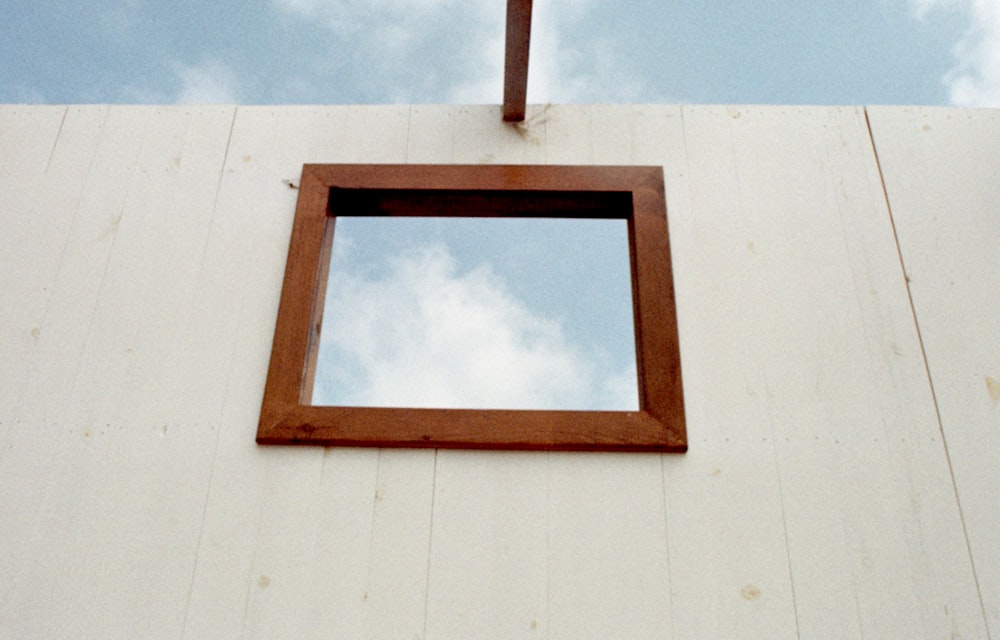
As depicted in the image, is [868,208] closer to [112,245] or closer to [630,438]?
[630,438]

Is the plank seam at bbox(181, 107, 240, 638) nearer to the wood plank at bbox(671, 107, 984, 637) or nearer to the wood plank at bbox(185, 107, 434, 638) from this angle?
the wood plank at bbox(185, 107, 434, 638)

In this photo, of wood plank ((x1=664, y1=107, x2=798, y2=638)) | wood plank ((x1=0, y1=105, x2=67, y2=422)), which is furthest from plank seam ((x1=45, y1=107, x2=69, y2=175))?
wood plank ((x1=664, y1=107, x2=798, y2=638))

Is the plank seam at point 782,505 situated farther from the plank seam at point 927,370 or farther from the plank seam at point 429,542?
the plank seam at point 429,542

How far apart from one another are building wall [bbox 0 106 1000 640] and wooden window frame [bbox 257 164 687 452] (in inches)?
1.9

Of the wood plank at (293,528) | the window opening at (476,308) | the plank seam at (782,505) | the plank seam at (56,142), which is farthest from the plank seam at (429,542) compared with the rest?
the plank seam at (56,142)

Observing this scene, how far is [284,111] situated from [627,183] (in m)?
1.16

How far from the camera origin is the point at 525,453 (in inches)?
59.2

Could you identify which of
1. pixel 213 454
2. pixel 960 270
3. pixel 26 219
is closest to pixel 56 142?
pixel 26 219

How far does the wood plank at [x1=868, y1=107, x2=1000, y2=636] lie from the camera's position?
145 cm

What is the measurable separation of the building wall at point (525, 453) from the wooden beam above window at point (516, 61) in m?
0.09

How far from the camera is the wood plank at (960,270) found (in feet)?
4.75

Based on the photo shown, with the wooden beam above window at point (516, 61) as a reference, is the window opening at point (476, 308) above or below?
below

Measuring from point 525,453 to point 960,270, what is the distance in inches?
52.7

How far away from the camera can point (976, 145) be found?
190 centimetres
